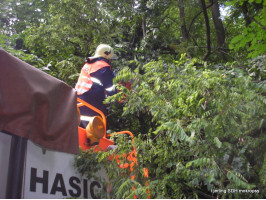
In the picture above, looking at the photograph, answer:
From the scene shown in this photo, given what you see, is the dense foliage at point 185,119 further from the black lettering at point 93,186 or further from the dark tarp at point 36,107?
the dark tarp at point 36,107

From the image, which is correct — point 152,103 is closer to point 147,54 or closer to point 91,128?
point 91,128

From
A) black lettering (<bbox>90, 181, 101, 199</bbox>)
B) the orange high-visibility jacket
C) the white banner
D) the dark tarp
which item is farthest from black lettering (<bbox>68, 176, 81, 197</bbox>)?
the orange high-visibility jacket

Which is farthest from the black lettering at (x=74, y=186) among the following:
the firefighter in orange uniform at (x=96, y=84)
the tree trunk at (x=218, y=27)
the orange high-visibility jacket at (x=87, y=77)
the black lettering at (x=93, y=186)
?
the tree trunk at (x=218, y=27)

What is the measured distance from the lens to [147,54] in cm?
762

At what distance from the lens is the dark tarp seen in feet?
9.30

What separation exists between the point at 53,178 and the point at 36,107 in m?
1.01

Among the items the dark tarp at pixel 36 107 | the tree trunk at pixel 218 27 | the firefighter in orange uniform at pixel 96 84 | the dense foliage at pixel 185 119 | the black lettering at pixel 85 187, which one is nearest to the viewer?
the dark tarp at pixel 36 107

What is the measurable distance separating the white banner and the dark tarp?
1.25ft

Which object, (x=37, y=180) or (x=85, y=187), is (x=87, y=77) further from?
(x=37, y=180)

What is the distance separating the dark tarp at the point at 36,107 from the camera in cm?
283

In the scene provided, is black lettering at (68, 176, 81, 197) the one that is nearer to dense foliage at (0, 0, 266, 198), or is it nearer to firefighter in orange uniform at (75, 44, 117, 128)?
dense foliage at (0, 0, 266, 198)

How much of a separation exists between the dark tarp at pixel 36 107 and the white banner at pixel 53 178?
380 millimetres

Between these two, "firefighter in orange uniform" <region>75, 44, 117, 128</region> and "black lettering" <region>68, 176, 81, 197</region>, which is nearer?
"black lettering" <region>68, 176, 81, 197</region>

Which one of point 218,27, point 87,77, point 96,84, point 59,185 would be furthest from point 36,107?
point 218,27
